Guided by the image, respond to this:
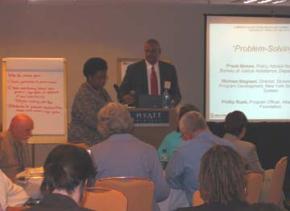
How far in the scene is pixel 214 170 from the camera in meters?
2.69

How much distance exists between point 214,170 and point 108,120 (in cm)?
173

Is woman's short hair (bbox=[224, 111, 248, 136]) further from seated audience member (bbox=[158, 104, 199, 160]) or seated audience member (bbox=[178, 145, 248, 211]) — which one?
seated audience member (bbox=[178, 145, 248, 211])

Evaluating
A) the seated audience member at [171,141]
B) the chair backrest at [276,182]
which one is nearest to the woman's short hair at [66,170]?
the chair backrest at [276,182]

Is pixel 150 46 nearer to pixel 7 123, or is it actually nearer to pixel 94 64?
pixel 94 64

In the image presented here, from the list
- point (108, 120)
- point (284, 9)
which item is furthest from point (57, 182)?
point (284, 9)

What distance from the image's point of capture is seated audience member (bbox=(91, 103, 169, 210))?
13.6ft

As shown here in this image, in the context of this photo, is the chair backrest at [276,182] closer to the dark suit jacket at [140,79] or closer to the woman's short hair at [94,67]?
the woman's short hair at [94,67]

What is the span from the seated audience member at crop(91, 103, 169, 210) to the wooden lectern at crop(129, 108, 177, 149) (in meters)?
1.61

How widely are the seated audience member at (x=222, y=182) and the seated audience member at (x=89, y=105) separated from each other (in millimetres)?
3060

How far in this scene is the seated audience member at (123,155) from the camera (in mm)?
4133

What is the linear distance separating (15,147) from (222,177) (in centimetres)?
305

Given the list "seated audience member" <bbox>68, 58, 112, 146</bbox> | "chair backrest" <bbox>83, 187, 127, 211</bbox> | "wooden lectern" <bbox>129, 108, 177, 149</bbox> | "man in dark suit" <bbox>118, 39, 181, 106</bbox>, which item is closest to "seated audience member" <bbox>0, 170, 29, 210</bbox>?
"chair backrest" <bbox>83, 187, 127, 211</bbox>

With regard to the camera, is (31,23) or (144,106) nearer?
(144,106)

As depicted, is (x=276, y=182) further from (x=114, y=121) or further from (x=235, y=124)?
(x=114, y=121)
